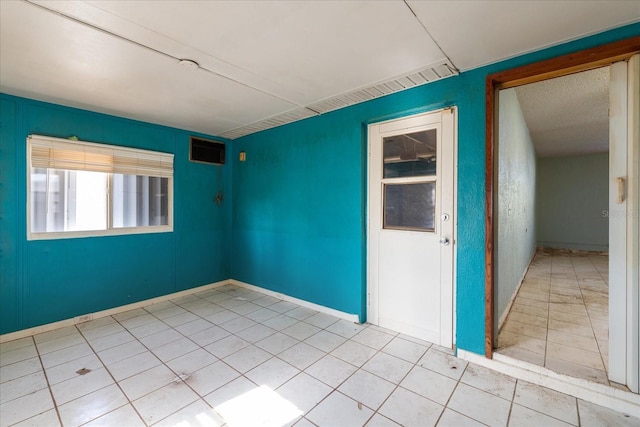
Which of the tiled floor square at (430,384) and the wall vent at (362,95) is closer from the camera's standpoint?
the tiled floor square at (430,384)

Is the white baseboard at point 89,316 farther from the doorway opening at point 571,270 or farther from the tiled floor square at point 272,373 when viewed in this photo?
the doorway opening at point 571,270

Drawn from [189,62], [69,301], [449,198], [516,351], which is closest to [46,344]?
[69,301]

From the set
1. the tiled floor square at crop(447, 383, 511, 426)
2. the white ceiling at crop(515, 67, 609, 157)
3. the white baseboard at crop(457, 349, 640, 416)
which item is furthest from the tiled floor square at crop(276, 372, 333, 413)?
the white ceiling at crop(515, 67, 609, 157)

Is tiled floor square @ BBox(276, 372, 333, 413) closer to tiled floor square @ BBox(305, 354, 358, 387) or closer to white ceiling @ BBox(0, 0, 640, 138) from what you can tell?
tiled floor square @ BBox(305, 354, 358, 387)

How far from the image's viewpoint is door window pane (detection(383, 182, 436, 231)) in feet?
8.96

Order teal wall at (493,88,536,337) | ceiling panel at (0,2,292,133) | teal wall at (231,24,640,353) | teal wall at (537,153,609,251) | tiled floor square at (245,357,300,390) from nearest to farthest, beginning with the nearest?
ceiling panel at (0,2,292,133) → tiled floor square at (245,357,300,390) → teal wall at (231,24,640,353) → teal wall at (493,88,536,337) → teal wall at (537,153,609,251)

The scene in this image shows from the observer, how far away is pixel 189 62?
2.26 m

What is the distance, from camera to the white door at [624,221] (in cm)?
180

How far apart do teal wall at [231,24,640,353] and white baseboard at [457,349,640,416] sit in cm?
12

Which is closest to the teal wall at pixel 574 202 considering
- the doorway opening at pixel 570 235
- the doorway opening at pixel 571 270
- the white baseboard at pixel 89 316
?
the doorway opening at pixel 570 235

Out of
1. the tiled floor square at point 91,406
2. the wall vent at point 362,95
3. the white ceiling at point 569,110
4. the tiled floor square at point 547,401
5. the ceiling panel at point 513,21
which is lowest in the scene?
the tiled floor square at point 91,406

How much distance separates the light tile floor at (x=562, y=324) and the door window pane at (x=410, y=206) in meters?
1.34

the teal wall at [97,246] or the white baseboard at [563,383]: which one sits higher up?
the teal wall at [97,246]

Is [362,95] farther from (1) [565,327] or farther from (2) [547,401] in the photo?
(1) [565,327]
